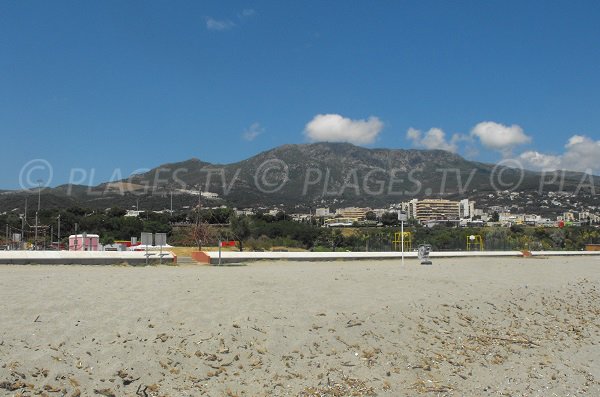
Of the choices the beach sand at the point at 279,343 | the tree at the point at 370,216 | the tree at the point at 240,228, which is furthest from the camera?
the tree at the point at 370,216

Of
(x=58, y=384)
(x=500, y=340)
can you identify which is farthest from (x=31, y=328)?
(x=500, y=340)

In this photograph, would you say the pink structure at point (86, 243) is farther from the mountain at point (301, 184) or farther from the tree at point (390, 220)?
the mountain at point (301, 184)

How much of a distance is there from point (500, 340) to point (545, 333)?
176cm

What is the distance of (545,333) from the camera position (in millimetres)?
12242

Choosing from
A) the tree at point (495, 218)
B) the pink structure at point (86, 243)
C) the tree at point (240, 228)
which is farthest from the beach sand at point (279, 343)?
the tree at point (495, 218)

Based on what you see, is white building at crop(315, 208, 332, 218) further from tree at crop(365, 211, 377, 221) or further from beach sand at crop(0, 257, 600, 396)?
Answer: beach sand at crop(0, 257, 600, 396)

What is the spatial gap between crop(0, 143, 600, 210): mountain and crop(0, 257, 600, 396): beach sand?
111392 mm

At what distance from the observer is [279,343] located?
9273mm

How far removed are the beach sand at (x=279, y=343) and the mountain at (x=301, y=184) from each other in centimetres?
11139

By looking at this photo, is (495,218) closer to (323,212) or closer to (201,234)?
(323,212)

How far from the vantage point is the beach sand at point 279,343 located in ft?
25.9

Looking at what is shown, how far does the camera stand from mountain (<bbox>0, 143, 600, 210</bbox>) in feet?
443

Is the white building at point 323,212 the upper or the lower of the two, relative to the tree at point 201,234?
upper

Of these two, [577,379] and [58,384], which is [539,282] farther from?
[58,384]
